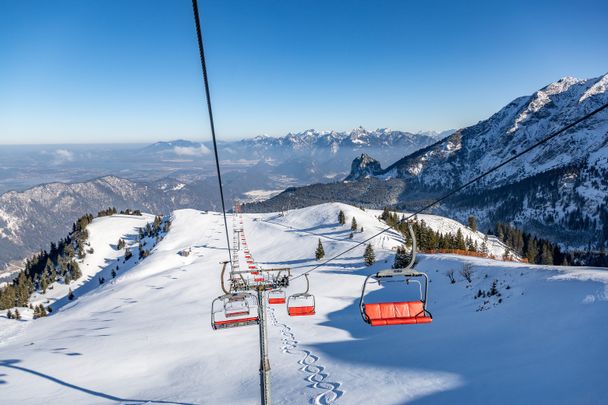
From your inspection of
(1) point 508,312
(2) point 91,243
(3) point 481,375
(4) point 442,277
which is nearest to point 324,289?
(4) point 442,277

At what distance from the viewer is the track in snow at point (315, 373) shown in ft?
66.1

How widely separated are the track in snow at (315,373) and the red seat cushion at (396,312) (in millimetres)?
6492

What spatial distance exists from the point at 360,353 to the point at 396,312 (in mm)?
13181

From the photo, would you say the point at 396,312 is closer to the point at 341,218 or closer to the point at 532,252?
the point at 341,218

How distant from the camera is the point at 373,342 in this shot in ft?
101

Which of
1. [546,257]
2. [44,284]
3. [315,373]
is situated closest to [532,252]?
[546,257]

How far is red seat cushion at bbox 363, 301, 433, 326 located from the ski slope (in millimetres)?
5226

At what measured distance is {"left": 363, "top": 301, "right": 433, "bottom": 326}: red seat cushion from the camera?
16531mm

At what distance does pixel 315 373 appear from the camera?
978 inches

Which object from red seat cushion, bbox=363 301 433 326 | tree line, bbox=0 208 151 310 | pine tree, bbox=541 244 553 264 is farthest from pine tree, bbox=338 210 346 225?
red seat cushion, bbox=363 301 433 326

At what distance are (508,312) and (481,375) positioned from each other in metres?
12.7

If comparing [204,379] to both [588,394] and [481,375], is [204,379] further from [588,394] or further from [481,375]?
[588,394]

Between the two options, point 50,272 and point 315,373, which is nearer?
point 315,373

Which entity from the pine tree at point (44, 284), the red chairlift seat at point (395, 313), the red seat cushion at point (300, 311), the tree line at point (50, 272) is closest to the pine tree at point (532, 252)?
the red seat cushion at point (300, 311)
